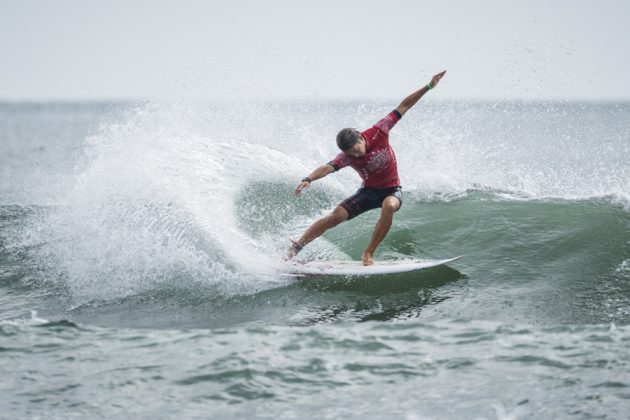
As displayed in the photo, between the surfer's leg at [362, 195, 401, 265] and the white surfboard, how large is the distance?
0.48ft

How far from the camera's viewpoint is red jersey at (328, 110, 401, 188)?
26.4 ft

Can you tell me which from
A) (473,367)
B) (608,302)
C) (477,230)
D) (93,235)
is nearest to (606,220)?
(477,230)

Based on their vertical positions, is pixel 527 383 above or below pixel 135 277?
below

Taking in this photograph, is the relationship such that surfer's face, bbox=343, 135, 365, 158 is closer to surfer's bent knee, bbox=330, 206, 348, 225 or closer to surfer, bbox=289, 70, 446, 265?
surfer, bbox=289, 70, 446, 265

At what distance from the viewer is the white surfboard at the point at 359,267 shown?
26.1ft

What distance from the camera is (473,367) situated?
523 centimetres

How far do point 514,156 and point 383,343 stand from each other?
3092cm

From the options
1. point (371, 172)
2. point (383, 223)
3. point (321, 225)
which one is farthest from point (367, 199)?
point (321, 225)

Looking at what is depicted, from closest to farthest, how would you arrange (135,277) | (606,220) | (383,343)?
(383,343) → (135,277) → (606,220)

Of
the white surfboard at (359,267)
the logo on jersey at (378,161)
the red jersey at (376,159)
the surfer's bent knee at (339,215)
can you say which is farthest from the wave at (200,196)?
the logo on jersey at (378,161)

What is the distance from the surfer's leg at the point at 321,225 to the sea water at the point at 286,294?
0.32 meters

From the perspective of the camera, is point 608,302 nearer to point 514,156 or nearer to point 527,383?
point 527,383

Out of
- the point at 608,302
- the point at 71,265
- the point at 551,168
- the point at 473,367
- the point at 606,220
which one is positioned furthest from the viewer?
the point at 551,168

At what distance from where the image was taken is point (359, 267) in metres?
8.05
